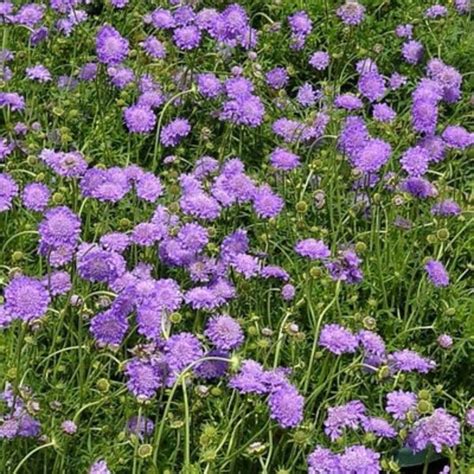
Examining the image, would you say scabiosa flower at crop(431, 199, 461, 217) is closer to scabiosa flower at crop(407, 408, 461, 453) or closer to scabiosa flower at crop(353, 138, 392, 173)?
scabiosa flower at crop(353, 138, 392, 173)

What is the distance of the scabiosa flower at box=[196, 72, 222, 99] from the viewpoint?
265 centimetres

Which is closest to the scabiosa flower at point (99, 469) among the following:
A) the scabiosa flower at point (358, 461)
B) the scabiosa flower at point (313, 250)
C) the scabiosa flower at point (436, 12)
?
the scabiosa flower at point (358, 461)

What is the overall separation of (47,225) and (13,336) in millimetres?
246

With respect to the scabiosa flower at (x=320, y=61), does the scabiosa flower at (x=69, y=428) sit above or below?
below

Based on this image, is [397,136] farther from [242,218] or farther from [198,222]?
[198,222]

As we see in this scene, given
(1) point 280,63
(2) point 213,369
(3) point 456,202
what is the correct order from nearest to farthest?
(2) point 213,369 < (3) point 456,202 < (1) point 280,63

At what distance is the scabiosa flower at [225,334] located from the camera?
1.92 metres

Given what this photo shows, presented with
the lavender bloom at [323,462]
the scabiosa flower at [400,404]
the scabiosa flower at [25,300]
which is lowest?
the lavender bloom at [323,462]

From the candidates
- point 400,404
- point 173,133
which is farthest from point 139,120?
point 400,404

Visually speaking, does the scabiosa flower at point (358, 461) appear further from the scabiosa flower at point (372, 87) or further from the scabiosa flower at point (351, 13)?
the scabiosa flower at point (351, 13)

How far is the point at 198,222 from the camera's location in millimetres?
2209

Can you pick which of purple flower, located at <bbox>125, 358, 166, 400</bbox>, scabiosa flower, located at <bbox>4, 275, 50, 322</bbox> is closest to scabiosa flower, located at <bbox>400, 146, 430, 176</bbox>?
purple flower, located at <bbox>125, 358, 166, 400</bbox>

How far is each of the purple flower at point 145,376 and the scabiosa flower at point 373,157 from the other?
0.69 metres

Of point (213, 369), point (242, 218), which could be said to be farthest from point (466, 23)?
point (213, 369)
